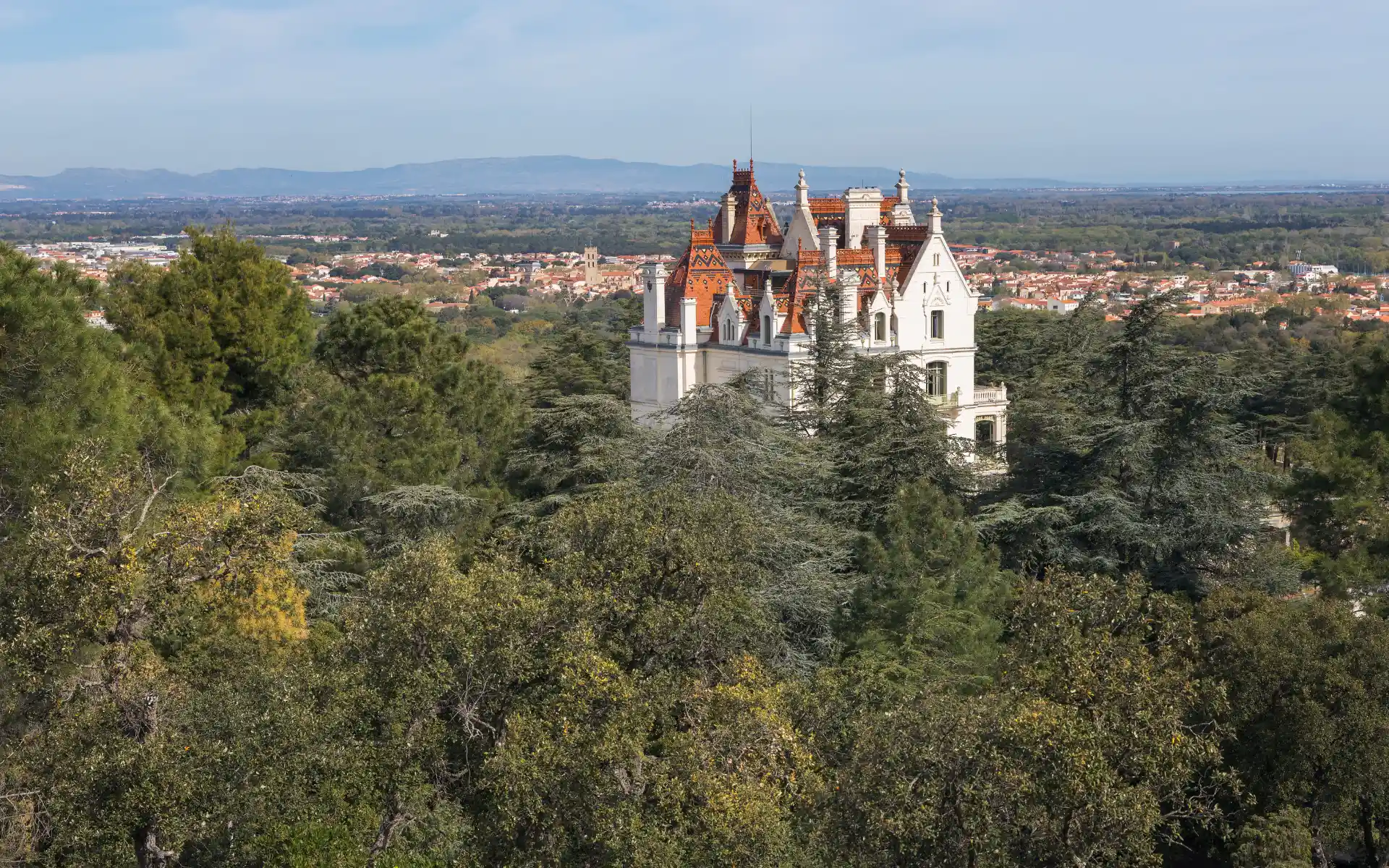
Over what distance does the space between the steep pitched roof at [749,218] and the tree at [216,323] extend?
38.9ft

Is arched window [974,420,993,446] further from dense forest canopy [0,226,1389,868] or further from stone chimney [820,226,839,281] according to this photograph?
dense forest canopy [0,226,1389,868]

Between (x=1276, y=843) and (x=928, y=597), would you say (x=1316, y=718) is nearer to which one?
(x=1276, y=843)

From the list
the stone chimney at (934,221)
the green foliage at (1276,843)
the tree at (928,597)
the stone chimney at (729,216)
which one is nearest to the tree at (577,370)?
the stone chimney at (729,216)

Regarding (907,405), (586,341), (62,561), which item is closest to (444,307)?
(586,341)

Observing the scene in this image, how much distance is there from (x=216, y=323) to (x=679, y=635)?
19.6 metres

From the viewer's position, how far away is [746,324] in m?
39.4

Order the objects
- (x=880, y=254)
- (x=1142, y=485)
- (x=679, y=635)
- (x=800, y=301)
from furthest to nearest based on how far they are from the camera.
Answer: (x=880, y=254), (x=800, y=301), (x=1142, y=485), (x=679, y=635)

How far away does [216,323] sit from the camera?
34750 mm

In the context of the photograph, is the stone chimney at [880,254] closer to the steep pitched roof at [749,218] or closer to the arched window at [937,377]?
the arched window at [937,377]

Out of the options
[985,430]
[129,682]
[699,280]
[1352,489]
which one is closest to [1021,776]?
[129,682]

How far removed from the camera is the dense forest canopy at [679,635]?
605 inches

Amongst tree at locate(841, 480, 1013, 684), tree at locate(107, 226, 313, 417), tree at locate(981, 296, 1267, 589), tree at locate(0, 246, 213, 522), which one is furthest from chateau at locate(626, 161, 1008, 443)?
tree at locate(0, 246, 213, 522)

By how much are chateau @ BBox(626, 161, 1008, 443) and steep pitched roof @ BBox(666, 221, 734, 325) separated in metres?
0.03

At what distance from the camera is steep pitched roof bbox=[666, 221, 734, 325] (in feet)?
133
